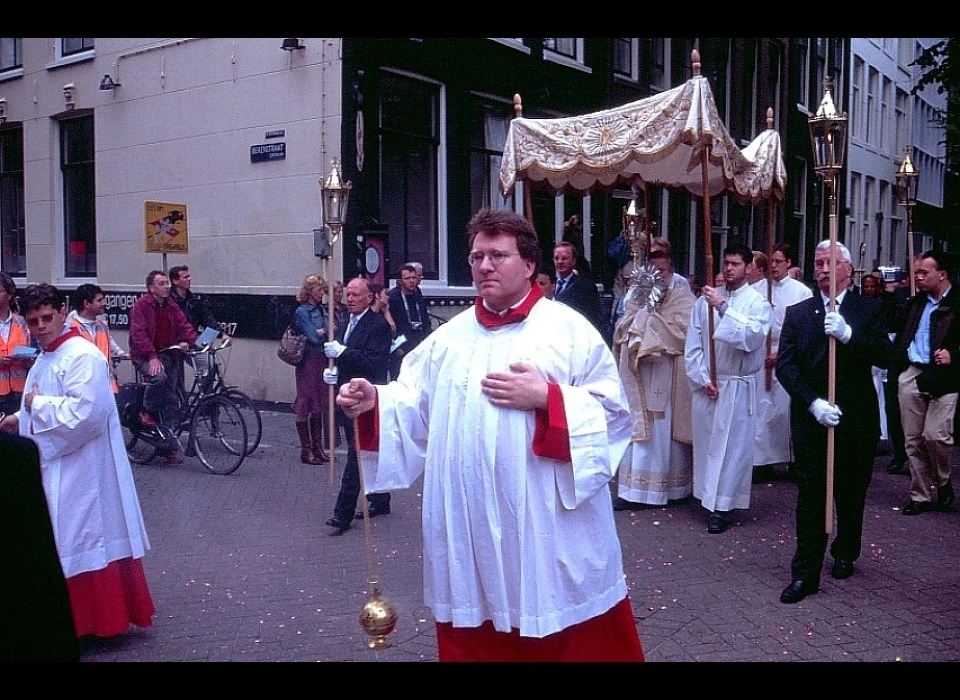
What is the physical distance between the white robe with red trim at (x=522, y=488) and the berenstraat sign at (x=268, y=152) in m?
10.5

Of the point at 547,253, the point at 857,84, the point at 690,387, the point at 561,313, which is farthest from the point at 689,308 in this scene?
the point at 857,84

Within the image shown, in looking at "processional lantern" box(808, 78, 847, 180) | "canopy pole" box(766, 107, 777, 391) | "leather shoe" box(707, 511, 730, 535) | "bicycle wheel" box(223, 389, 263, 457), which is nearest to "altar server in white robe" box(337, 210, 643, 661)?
"processional lantern" box(808, 78, 847, 180)

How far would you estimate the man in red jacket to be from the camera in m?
9.69

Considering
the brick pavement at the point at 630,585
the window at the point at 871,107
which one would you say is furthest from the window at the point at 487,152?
the window at the point at 871,107

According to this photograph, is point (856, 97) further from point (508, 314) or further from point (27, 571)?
point (27, 571)

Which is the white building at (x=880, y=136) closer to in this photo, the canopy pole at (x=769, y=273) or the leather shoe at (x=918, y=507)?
the canopy pole at (x=769, y=273)

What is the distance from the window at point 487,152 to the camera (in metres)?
15.3

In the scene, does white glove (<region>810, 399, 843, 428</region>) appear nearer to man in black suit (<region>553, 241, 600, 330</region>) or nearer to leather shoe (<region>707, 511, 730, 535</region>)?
leather shoe (<region>707, 511, 730, 535</region>)

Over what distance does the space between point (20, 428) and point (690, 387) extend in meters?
4.84

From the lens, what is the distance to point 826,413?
530 centimetres

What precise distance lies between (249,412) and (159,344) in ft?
4.05

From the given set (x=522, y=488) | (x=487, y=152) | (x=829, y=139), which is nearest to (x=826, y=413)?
(x=829, y=139)

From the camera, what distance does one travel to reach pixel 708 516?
7.48m
